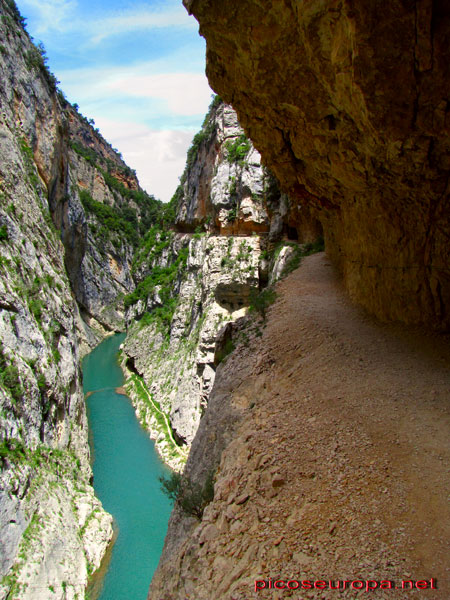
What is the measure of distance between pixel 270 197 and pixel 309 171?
43.5 feet

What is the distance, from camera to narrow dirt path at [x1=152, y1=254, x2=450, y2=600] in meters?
3.24

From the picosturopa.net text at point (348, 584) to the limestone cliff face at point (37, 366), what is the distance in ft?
31.8

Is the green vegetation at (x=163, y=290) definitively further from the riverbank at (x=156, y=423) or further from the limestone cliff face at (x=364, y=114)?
the limestone cliff face at (x=364, y=114)

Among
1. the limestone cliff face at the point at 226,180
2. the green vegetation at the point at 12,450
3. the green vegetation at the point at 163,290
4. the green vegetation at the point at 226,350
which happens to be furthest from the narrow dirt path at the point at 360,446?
the green vegetation at the point at 163,290

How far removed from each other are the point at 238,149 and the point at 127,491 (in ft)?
67.7

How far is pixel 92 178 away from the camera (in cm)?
6294

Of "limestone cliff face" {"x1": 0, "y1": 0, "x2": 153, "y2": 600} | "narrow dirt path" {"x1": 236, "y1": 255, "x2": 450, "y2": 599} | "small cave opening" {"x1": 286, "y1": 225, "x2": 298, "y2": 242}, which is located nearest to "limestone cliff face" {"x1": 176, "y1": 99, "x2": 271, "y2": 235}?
"small cave opening" {"x1": 286, "y1": 225, "x2": 298, "y2": 242}

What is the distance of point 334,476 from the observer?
4180 millimetres

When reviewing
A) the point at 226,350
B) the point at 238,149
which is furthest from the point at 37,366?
the point at 238,149

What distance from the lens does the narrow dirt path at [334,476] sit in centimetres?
324

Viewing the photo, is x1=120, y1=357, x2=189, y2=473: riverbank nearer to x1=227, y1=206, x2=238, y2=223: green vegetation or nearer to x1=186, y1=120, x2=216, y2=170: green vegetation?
x1=227, y1=206, x2=238, y2=223: green vegetation

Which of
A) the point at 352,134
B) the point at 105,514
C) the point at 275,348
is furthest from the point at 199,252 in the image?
the point at 352,134

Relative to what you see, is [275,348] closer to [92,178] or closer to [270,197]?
[270,197]

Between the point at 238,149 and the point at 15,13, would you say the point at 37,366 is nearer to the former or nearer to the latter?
the point at 238,149
